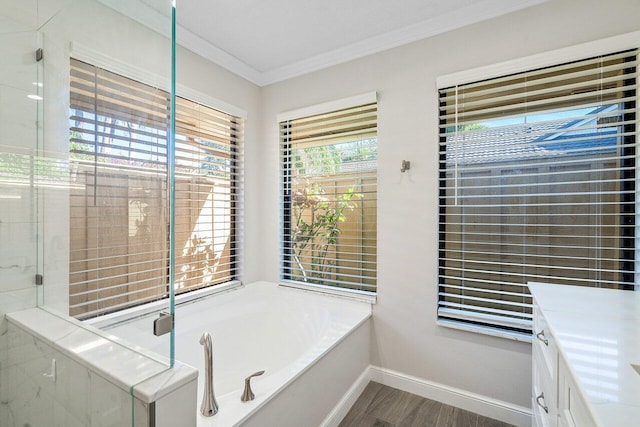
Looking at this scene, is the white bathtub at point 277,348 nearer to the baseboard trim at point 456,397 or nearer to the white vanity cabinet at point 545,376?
the baseboard trim at point 456,397

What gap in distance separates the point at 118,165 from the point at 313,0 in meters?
1.52

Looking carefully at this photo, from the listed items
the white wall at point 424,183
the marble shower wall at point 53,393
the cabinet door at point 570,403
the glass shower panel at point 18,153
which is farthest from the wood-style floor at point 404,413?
the glass shower panel at point 18,153

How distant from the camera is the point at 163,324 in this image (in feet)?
3.11

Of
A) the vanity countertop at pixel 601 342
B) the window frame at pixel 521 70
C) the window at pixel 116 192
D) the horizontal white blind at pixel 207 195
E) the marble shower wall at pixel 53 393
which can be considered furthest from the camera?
the horizontal white blind at pixel 207 195

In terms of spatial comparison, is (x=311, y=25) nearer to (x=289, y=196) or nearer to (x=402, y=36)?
(x=402, y=36)

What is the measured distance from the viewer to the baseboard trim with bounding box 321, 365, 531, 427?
1791 mm

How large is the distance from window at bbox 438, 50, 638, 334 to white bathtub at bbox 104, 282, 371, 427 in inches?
29.1

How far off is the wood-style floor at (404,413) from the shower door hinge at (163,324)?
139 cm

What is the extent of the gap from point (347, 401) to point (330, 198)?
1471mm

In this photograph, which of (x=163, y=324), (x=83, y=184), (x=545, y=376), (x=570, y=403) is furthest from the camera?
(x=545, y=376)

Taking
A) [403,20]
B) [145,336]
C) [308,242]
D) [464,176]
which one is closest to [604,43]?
[464,176]

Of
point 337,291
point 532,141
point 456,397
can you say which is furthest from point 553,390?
point 337,291

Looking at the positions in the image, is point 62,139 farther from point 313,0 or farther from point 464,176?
point 464,176

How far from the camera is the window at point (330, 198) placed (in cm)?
237
